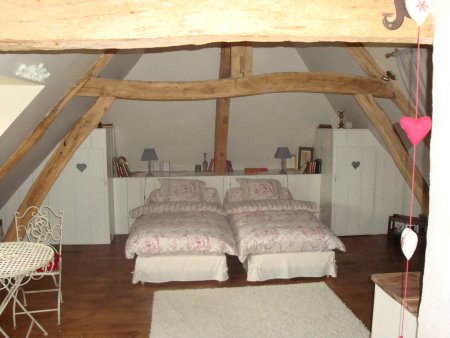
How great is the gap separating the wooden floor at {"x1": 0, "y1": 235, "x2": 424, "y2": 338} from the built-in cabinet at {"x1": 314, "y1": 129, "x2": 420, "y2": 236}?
0.35 meters

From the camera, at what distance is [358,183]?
5.69 m

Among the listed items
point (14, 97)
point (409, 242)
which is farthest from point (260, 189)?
point (409, 242)

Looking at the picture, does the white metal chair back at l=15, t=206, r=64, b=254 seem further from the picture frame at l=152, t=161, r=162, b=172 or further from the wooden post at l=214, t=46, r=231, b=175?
the wooden post at l=214, t=46, r=231, b=175

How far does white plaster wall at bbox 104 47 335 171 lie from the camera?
4.89m

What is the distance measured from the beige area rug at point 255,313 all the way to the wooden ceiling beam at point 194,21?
2420 millimetres

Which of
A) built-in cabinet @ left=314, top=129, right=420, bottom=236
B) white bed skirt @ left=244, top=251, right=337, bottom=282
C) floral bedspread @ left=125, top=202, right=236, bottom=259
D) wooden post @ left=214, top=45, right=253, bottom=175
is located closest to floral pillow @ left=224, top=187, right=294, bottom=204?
wooden post @ left=214, top=45, right=253, bottom=175

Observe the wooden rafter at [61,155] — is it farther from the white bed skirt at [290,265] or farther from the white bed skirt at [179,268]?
the white bed skirt at [290,265]

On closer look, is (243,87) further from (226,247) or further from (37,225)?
(37,225)

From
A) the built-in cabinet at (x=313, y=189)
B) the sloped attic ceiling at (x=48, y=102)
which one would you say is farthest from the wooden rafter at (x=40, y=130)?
the built-in cabinet at (x=313, y=189)

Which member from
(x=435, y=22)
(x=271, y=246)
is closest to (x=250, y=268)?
(x=271, y=246)

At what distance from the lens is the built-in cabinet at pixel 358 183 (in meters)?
5.57

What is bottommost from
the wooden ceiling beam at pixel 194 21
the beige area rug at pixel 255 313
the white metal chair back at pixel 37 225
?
the beige area rug at pixel 255 313

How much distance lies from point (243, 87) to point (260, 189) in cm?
174

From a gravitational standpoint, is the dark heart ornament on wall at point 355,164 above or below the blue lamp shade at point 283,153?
below
